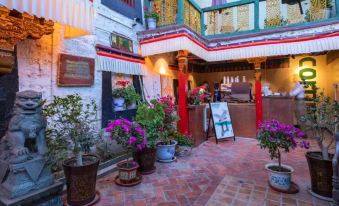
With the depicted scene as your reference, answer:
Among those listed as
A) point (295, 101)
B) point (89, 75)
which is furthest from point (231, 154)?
point (89, 75)

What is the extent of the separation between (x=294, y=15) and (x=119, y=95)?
19.1ft

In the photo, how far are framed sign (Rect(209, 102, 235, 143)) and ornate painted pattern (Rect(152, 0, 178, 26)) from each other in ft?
9.48

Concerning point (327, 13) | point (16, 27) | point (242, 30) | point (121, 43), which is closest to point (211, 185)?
point (16, 27)

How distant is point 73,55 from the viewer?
4.08 m

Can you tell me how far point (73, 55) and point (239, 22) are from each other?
5.35 m

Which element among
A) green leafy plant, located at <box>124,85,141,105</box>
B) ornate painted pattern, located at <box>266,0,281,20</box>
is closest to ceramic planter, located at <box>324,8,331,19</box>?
ornate painted pattern, located at <box>266,0,281,20</box>

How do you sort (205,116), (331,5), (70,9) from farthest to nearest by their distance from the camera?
(205,116) → (331,5) → (70,9)

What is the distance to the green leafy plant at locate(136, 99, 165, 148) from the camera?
4.12 m

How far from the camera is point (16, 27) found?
2775 millimetres

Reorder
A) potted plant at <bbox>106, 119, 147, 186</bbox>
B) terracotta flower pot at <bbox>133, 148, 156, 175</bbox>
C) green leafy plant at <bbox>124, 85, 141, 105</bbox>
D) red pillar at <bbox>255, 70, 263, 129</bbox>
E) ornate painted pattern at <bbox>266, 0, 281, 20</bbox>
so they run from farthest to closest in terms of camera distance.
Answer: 1. red pillar at <bbox>255, 70, 263, 129</bbox>
2. ornate painted pattern at <bbox>266, 0, 281, 20</bbox>
3. green leafy plant at <bbox>124, 85, 141, 105</bbox>
4. terracotta flower pot at <bbox>133, 148, 156, 175</bbox>
5. potted plant at <bbox>106, 119, 147, 186</bbox>

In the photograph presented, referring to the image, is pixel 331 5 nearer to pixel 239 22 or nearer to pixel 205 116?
pixel 239 22

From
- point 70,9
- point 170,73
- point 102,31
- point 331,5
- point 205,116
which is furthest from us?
point 170,73

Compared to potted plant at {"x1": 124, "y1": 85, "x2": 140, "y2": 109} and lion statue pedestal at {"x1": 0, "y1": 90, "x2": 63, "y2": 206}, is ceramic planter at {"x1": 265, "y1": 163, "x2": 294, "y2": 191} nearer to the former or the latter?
lion statue pedestal at {"x1": 0, "y1": 90, "x2": 63, "y2": 206}

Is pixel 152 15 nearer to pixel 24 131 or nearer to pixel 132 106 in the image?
pixel 132 106
